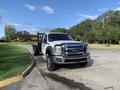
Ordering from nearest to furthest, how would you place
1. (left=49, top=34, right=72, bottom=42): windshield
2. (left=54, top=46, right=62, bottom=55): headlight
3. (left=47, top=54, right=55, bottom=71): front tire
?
(left=54, top=46, right=62, bottom=55): headlight → (left=47, top=54, right=55, bottom=71): front tire → (left=49, top=34, right=72, bottom=42): windshield

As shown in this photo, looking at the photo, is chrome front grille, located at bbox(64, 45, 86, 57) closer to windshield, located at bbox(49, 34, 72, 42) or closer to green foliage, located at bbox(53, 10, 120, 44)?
windshield, located at bbox(49, 34, 72, 42)

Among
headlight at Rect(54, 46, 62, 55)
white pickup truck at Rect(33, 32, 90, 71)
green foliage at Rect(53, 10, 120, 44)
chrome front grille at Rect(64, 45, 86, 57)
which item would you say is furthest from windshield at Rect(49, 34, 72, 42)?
green foliage at Rect(53, 10, 120, 44)

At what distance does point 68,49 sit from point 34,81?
10.6 feet

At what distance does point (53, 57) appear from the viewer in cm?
1372

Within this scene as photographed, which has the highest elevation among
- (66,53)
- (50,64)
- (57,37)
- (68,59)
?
(57,37)

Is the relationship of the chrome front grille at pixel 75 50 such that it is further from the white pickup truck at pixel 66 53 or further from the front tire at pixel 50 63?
the front tire at pixel 50 63

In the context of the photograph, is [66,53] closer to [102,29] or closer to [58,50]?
[58,50]

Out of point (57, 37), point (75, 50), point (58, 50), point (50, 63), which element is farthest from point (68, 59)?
point (57, 37)

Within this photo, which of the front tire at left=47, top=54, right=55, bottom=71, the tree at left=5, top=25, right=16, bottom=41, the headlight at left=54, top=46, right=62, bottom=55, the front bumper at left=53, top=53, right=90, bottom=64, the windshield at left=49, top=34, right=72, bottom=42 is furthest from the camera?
the tree at left=5, top=25, right=16, bottom=41

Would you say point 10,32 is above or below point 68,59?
above

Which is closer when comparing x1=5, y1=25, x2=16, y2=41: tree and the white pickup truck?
the white pickup truck

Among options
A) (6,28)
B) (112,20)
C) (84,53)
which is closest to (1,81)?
(84,53)

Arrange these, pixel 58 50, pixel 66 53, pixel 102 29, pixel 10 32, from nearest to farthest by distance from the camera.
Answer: pixel 66 53 < pixel 58 50 < pixel 102 29 < pixel 10 32

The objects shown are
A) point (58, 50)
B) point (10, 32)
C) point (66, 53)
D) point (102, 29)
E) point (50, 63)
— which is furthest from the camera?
point (10, 32)
